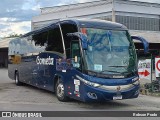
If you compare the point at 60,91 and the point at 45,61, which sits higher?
the point at 45,61

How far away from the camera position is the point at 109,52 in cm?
1394

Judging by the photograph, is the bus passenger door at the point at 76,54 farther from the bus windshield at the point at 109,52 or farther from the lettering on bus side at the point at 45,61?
the lettering on bus side at the point at 45,61

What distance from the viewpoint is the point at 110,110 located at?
13.3m

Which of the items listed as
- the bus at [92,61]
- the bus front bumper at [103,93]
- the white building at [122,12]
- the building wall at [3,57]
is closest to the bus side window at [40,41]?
the bus at [92,61]

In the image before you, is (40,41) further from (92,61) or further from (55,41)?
(92,61)

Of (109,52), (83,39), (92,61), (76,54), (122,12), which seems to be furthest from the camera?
(122,12)

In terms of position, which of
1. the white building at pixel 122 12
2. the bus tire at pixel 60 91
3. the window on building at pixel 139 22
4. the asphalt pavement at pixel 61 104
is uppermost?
the white building at pixel 122 12

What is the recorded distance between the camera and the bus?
1333 centimetres

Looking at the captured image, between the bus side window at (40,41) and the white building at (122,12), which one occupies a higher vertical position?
the white building at (122,12)

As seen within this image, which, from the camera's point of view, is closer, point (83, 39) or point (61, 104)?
point (83, 39)

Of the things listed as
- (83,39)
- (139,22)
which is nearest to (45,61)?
(83,39)

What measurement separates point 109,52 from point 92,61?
31.2 inches

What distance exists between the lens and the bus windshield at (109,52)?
535 inches

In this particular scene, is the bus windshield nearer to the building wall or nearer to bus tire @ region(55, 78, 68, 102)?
bus tire @ region(55, 78, 68, 102)
